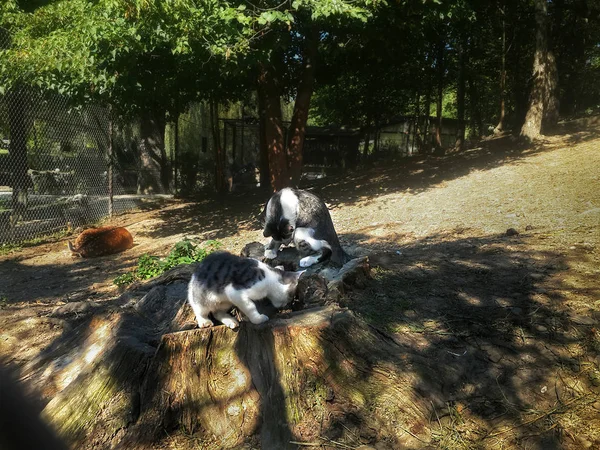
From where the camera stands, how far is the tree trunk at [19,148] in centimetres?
960

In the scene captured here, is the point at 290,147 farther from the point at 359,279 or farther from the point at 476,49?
the point at 476,49

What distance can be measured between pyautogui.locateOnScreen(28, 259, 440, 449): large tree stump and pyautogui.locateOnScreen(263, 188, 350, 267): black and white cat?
166cm

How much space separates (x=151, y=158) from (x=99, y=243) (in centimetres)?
741

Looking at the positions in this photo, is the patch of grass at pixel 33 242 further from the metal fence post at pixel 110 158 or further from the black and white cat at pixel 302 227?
the black and white cat at pixel 302 227

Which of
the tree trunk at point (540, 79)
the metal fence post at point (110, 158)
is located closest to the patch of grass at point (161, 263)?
the metal fence post at point (110, 158)

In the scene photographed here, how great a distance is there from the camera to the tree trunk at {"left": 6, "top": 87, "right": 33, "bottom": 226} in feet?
31.5

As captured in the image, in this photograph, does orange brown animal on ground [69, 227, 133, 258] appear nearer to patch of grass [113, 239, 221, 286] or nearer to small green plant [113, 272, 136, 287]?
patch of grass [113, 239, 221, 286]

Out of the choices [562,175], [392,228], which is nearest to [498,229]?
[392,228]

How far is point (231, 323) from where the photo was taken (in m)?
3.79

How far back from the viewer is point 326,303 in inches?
164

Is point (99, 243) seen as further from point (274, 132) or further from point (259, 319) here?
point (259, 319)

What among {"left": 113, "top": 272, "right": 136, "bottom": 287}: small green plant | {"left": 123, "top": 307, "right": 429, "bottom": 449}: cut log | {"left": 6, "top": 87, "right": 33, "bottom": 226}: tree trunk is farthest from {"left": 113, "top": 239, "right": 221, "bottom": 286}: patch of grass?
{"left": 6, "top": 87, "right": 33, "bottom": 226}: tree trunk

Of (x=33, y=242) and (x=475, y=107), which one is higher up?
(x=475, y=107)

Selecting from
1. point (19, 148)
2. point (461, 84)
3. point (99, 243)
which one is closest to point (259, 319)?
point (99, 243)
